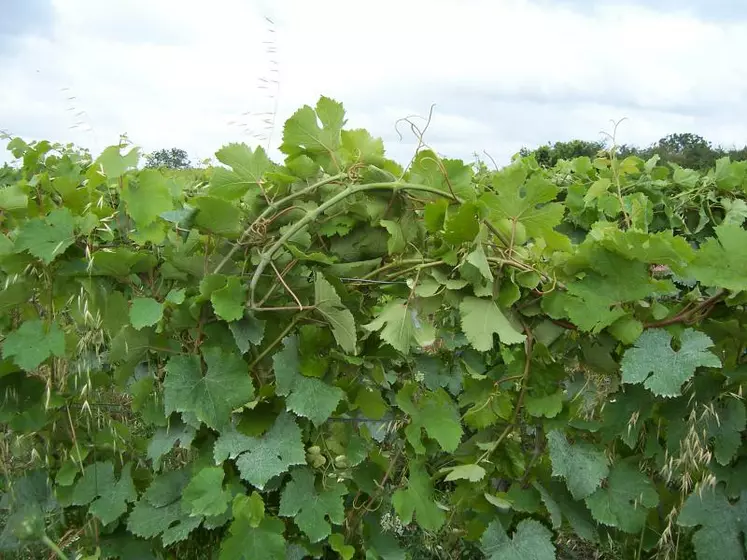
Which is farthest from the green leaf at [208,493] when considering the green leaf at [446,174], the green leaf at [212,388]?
the green leaf at [446,174]

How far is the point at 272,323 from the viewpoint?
6.42ft

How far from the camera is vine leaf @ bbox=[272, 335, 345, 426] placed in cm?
183

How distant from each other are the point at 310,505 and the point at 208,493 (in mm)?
264

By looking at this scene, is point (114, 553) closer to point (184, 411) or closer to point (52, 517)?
point (52, 517)

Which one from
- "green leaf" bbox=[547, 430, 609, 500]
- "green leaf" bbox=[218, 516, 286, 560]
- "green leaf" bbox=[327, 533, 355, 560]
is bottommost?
"green leaf" bbox=[327, 533, 355, 560]

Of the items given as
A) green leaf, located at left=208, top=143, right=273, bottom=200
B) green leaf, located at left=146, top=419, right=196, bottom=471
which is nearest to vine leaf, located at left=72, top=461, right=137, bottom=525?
green leaf, located at left=146, top=419, right=196, bottom=471

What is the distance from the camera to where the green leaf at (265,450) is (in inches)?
71.7

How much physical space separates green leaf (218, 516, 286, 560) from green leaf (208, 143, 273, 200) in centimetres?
84

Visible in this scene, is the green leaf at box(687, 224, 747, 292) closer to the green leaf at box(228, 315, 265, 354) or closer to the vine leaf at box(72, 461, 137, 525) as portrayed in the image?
the green leaf at box(228, 315, 265, 354)

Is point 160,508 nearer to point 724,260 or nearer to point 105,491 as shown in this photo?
point 105,491

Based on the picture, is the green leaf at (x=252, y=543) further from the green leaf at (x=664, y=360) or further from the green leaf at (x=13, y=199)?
the green leaf at (x=13, y=199)

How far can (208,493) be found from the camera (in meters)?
1.88

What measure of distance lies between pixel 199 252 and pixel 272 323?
0.98 feet

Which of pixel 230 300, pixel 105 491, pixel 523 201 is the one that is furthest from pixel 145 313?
pixel 523 201
